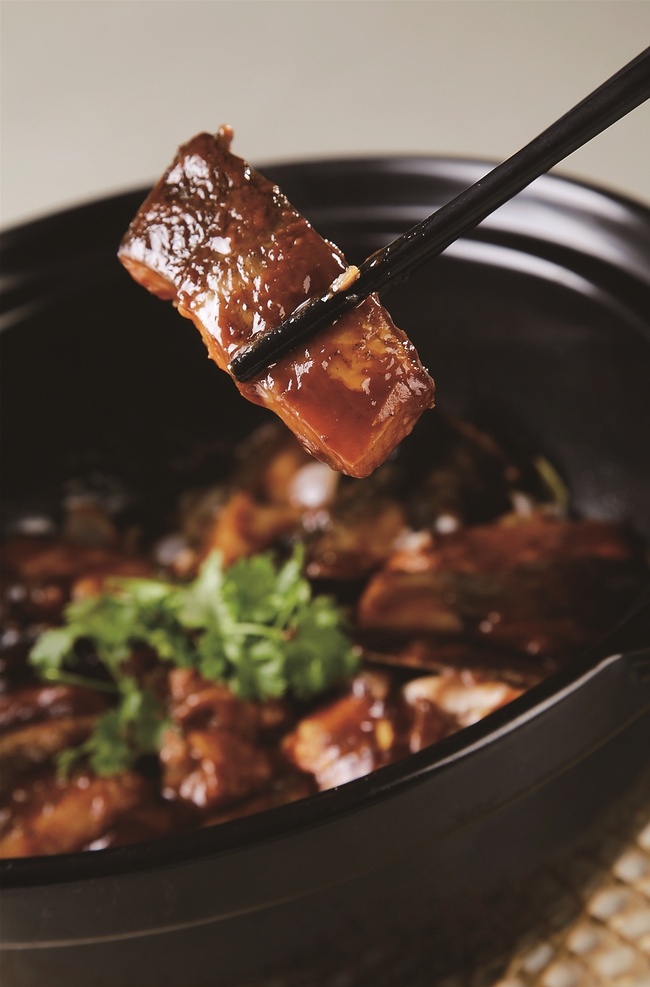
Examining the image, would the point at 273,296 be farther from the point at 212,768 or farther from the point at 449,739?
the point at 212,768

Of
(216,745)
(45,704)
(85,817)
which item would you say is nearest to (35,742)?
(45,704)

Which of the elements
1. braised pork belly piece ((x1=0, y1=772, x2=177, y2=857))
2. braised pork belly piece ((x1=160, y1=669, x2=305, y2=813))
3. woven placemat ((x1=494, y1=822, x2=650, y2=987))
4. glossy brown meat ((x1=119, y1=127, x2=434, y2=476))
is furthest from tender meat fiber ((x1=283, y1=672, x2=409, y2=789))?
glossy brown meat ((x1=119, y1=127, x2=434, y2=476))

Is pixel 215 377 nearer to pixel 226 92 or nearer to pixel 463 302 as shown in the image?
pixel 463 302

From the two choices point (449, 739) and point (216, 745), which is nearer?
point (449, 739)

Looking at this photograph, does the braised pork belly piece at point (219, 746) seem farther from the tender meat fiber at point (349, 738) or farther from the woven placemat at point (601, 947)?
the woven placemat at point (601, 947)

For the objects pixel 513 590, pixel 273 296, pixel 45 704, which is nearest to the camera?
pixel 273 296

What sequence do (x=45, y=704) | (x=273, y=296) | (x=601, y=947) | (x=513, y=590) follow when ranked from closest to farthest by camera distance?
(x=273, y=296)
(x=601, y=947)
(x=513, y=590)
(x=45, y=704)

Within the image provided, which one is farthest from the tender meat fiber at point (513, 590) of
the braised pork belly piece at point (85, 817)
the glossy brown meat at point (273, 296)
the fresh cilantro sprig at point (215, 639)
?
the glossy brown meat at point (273, 296)

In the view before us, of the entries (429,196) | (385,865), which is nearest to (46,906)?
(385,865)
